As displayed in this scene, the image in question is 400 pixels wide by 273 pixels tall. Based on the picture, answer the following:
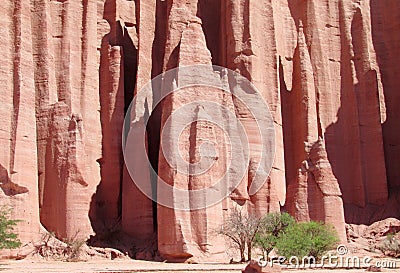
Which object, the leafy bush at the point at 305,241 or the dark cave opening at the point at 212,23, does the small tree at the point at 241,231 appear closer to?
the leafy bush at the point at 305,241

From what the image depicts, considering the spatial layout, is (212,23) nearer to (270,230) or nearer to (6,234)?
(270,230)

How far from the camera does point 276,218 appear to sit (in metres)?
26.1

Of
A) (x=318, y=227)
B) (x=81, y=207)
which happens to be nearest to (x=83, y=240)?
(x=81, y=207)

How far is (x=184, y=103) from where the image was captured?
27406 mm

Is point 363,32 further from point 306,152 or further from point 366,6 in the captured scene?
point 306,152

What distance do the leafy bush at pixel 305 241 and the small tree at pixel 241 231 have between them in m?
1.06

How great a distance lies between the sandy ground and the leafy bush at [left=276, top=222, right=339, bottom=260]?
5.45ft

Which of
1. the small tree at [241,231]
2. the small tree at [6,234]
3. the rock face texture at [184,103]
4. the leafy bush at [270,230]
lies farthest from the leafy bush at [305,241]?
the small tree at [6,234]

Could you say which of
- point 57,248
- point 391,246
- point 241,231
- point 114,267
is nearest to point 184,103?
point 241,231

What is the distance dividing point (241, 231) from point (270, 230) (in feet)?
4.38

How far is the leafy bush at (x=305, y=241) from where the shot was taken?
23.0m

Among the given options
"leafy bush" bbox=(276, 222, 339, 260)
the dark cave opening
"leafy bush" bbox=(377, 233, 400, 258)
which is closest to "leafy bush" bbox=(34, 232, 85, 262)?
"leafy bush" bbox=(276, 222, 339, 260)

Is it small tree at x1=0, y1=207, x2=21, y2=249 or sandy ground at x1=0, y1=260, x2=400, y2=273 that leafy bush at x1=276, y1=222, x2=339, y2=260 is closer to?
sandy ground at x1=0, y1=260, x2=400, y2=273

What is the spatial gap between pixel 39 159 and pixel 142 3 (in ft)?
31.5
